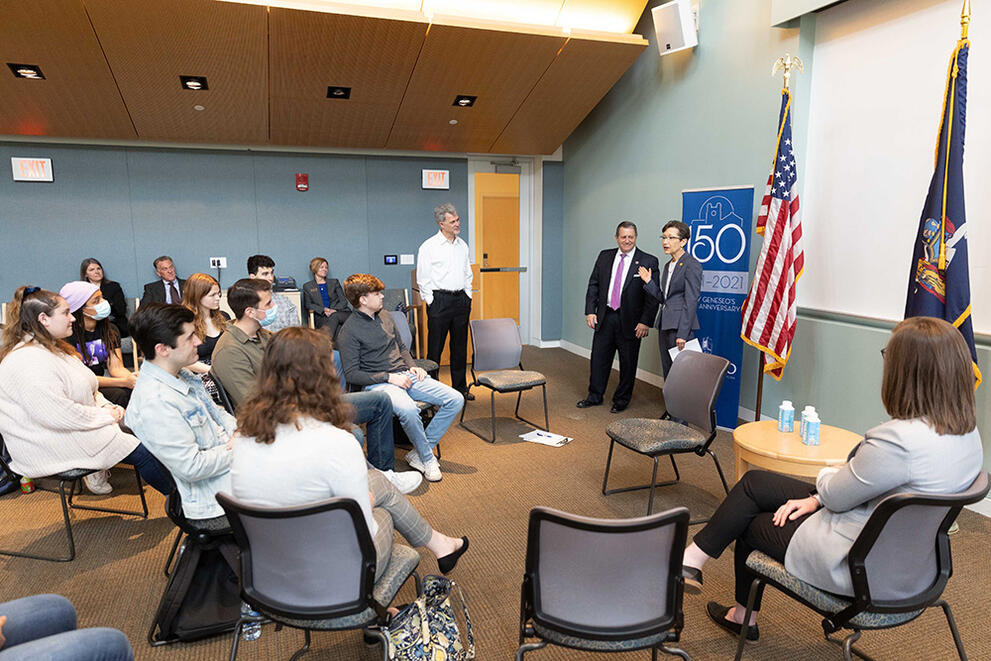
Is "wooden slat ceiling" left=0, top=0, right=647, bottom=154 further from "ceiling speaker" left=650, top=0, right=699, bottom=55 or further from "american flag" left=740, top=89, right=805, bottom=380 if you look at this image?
"american flag" left=740, top=89, right=805, bottom=380

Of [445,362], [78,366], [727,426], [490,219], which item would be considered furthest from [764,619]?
[490,219]

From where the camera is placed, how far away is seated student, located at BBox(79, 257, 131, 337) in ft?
20.5

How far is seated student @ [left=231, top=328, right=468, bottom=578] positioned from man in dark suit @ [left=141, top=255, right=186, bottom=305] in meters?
5.42

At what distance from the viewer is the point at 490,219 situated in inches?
316

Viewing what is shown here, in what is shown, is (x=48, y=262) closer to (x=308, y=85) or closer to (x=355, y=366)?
(x=308, y=85)

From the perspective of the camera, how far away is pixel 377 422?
3477 mm

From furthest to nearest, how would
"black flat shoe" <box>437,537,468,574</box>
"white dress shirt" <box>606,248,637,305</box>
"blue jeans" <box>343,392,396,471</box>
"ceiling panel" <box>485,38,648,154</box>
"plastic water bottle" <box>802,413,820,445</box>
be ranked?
"ceiling panel" <box>485,38,648,154</box>
"white dress shirt" <box>606,248,637,305</box>
"blue jeans" <box>343,392,396,471</box>
"plastic water bottle" <box>802,413,820,445</box>
"black flat shoe" <box>437,537,468,574</box>

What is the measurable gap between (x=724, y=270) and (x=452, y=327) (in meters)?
2.41

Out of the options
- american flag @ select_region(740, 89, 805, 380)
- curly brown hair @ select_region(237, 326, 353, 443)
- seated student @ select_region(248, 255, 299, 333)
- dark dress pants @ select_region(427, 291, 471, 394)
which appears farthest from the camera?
dark dress pants @ select_region(427, 291, 471, 394)

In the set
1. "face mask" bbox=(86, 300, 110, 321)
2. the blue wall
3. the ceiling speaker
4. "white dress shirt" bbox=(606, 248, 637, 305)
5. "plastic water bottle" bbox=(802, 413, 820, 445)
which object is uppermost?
the ceiling speaker

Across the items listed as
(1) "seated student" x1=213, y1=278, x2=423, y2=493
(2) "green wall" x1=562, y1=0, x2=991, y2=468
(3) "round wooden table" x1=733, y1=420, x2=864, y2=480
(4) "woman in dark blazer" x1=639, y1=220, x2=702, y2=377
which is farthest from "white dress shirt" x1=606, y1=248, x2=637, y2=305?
(1) "seated student" x1=213, y1=278, x2=423, y2=493

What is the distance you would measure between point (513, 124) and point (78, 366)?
16.8 feet

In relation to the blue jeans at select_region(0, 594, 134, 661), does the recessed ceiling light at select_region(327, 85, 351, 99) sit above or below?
above

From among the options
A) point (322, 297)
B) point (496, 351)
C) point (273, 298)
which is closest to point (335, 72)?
point (273, 298)
